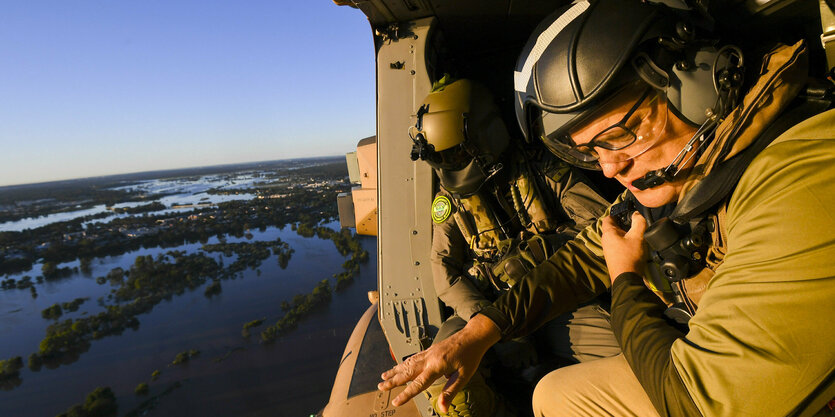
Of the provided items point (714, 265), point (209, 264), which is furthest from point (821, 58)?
point (209, 264)

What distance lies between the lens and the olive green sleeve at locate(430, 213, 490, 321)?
7.61 feet

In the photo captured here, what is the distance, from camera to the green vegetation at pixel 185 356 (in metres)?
12.2

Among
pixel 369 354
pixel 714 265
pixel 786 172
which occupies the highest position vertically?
pixel 786 172

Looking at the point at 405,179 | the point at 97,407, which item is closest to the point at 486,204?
the point at 405,179

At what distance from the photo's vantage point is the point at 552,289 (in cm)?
150

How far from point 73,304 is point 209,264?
710 cm

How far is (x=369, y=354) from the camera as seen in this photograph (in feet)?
9.84

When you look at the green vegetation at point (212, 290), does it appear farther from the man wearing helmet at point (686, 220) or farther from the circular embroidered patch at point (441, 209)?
the man wearing helmet at point (686, 220)

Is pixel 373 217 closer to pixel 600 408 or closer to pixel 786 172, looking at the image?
pixel 600 408

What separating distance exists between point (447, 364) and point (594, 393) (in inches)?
19.2

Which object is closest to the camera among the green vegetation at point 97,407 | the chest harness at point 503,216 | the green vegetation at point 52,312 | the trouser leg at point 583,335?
the trouser leg at point 583,335

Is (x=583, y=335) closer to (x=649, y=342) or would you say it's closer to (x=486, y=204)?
(x=486, y=204)

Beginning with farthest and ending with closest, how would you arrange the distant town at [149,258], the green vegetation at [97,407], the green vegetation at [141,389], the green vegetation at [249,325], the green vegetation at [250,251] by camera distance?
the green vegetation at [250,251]
the distant town at [149,258]
the green vegetation at [249,325]
the green vegetation at [141,389]
the green vegetation at [97,407]

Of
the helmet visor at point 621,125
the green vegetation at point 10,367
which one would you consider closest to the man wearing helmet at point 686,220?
the helmet visor at point 621,125
